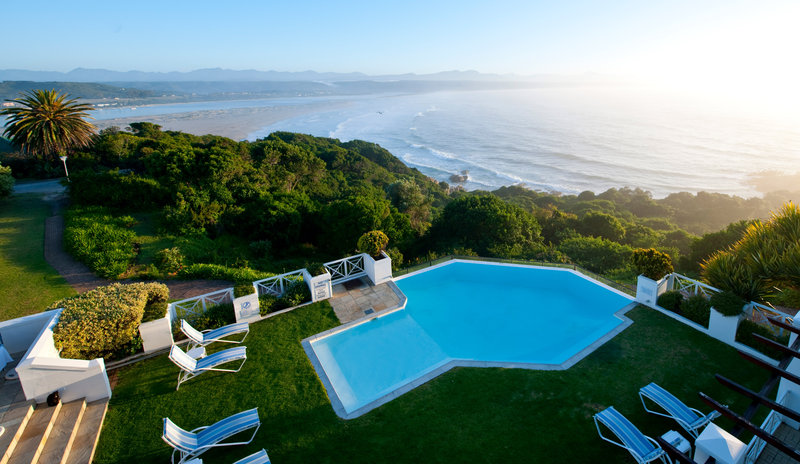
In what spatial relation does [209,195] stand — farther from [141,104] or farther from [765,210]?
[141,104]

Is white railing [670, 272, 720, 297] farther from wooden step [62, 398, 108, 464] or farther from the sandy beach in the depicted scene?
the sandy beach

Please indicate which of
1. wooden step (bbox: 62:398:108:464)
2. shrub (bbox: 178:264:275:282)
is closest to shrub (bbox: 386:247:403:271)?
shrub (bbox: 178:264:275:282)

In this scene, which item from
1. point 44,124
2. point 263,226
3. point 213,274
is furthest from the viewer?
point 263,226

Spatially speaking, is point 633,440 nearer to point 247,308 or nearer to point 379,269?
point 379,269

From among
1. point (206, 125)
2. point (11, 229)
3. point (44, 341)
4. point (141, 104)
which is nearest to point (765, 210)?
point (44, 341)

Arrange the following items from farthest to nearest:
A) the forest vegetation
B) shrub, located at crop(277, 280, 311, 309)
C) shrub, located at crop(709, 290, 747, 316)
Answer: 1. the forest vegetation
2. shrub, located at crop(277, 280, 311, 309)
3. shrub, located at crop(709, 290, 747, 316)

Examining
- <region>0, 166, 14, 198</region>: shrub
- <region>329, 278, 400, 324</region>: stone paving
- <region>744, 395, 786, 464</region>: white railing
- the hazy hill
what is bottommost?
<region>329, 278, 400, 324</region>: stone paving

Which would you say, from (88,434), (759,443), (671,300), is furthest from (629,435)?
(88,434)

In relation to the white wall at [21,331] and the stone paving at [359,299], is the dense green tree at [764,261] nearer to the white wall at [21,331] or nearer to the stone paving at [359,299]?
the stone paving at [359,299]
